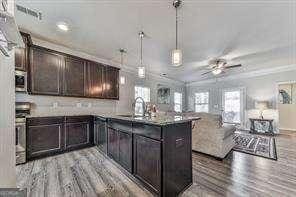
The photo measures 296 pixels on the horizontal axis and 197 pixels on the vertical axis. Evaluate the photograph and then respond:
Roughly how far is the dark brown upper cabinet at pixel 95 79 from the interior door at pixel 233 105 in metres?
6.52

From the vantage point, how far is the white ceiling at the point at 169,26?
2.48 metres

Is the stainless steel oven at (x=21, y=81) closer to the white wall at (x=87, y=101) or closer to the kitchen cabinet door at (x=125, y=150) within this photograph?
the white wall at (x=87, y=101)

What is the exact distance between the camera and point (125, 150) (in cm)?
252

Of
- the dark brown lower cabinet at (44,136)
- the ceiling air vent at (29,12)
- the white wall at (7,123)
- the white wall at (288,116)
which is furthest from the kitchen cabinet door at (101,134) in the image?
the white wall at (288,116)

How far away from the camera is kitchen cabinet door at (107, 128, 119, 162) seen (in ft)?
9.34

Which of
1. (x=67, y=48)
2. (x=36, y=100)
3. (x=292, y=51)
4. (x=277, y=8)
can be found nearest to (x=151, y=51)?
(x=67, y=48)

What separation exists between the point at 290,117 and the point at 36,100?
10020 millimetres

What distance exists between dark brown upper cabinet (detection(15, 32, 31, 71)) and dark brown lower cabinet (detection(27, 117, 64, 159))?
1143mm

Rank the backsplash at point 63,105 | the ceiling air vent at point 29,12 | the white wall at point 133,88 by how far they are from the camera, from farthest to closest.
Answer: the white wall at point 133,88 → the backsplash at point 63,105 → the ceiling air vent at point 29,12

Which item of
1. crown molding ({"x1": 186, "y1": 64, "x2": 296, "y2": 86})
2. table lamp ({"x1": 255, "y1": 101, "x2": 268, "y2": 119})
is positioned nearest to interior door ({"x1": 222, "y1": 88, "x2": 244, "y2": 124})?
crown molding ({"x1": 186, "y1": 64, "x2": 296, "y2": 86})

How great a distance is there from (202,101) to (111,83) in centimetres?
621

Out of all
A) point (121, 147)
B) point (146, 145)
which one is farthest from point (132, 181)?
point (146, 145)

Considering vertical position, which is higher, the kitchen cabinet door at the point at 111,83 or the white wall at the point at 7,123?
the kitchen cabinet door at the point at 111,83

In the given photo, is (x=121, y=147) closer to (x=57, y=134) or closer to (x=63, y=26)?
(x=57, y=134)
